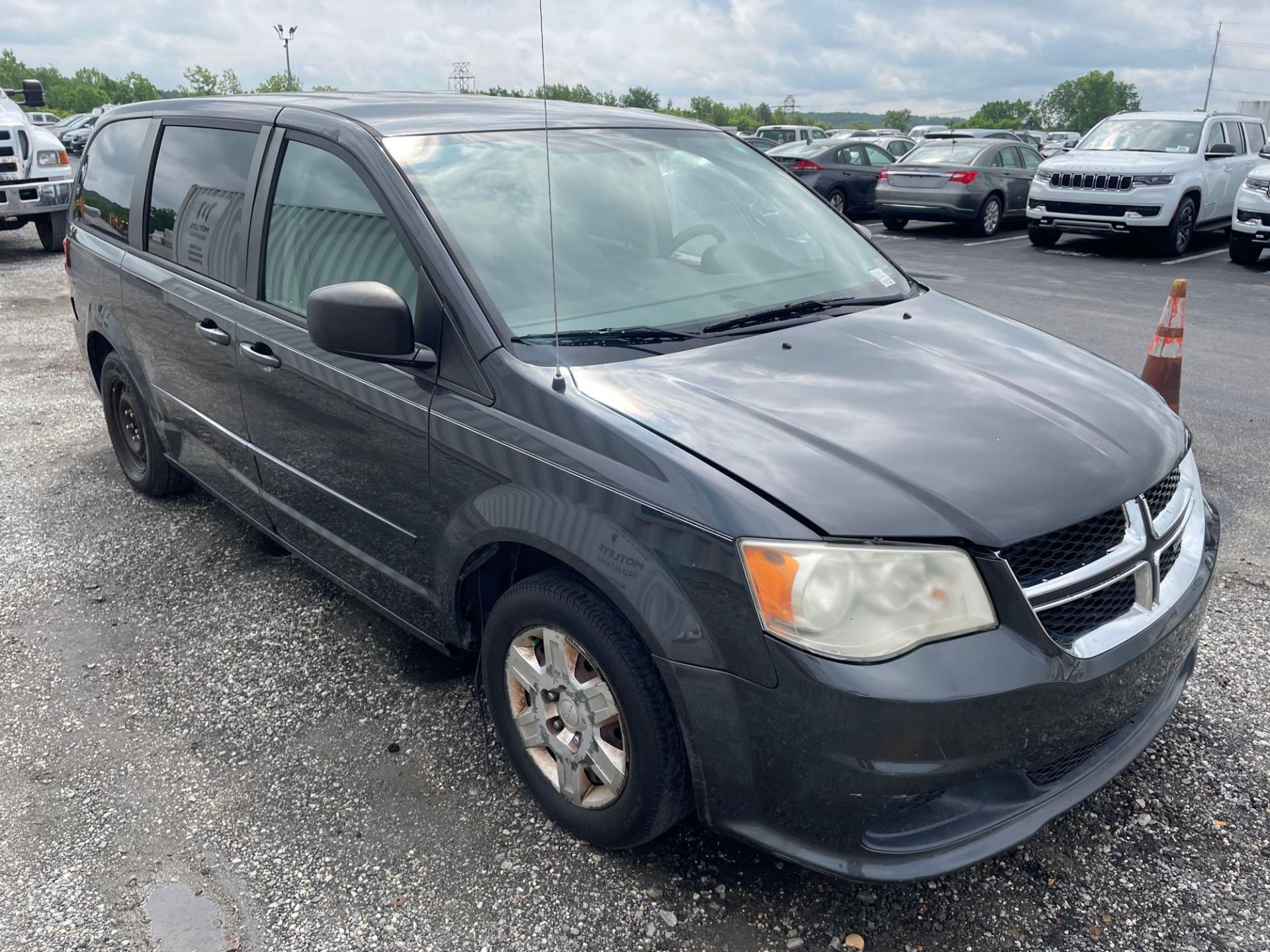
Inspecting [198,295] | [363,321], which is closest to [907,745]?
[363,321]

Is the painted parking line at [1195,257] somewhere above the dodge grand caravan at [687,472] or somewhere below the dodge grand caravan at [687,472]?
below

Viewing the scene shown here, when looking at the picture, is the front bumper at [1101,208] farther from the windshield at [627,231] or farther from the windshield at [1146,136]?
the windshield at [627,231]

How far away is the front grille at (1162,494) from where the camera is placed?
7.73ft

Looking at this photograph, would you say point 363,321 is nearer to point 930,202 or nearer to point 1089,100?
point 930,202

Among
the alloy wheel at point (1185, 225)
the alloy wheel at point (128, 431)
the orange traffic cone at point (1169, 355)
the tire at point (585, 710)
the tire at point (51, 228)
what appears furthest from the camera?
the tire at point (51, 228)

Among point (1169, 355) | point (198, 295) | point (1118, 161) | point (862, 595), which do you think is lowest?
point (1169, 355)

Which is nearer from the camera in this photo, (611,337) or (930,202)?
(611,337)

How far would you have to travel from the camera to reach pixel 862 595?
77.0 inches

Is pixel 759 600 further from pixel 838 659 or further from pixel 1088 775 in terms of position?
pixel 1088 775

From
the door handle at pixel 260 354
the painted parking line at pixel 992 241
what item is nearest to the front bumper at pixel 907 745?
the door handle at pixel 260 354

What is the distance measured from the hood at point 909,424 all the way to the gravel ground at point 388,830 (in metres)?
0.96

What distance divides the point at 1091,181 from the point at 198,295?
12.8m

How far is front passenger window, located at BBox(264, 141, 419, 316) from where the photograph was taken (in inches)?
111

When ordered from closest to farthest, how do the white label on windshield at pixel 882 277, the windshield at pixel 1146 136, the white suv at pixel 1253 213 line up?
1. the white label on windshield at pixel 882 277
2. the white suv at pixel 1253 213
3. the windshield at pixel 1146 136
